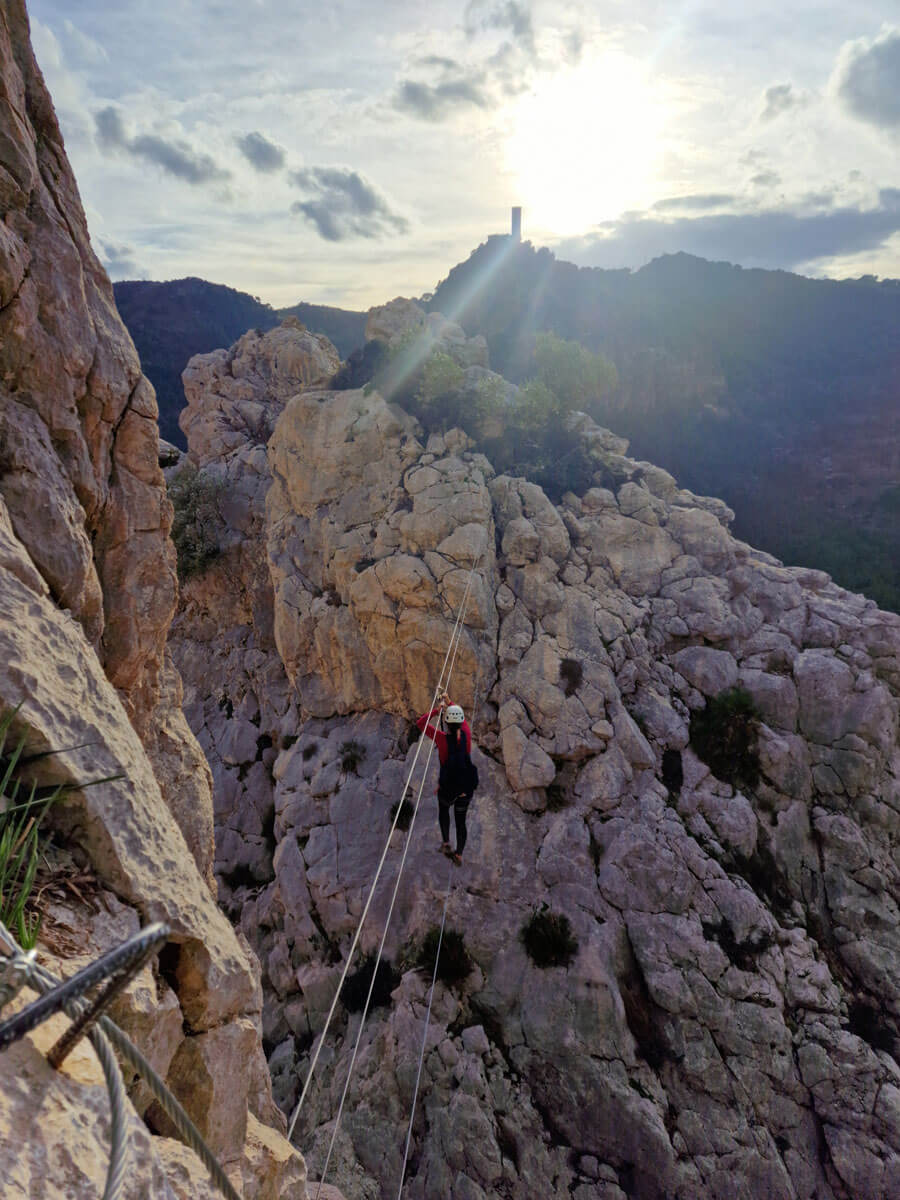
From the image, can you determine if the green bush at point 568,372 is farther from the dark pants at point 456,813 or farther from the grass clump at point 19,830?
the grass clump at point 19,830

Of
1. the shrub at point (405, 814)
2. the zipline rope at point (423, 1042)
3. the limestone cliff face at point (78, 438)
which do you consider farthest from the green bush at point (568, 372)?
the limestone cliff face at point (78, 438)

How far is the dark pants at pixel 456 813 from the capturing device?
11041mm

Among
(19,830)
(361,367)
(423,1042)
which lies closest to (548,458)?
(361,367)

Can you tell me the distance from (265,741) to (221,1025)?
1546cm

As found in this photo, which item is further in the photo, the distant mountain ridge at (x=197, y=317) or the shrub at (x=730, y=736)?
the distant mountain ridge at (x=197, y=317)

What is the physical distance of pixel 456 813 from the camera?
37.9 feet

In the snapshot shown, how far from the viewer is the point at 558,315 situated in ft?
208

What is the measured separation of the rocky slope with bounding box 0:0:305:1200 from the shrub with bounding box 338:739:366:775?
816 cm

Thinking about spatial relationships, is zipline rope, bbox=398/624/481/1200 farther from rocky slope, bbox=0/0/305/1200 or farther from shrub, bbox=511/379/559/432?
shrub, bbox=511/379/559/432


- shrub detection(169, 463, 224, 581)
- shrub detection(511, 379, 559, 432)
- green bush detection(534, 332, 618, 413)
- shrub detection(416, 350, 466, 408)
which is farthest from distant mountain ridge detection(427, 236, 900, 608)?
shrub detection(169, 463, 224, 581)

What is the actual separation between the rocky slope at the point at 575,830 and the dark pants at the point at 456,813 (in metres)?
0.81

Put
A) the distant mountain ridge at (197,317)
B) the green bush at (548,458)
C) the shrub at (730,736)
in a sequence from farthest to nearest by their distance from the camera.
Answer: the distant mountain ridge at (197,317)
the green bush at (548,458)
the shrub at (730,736)

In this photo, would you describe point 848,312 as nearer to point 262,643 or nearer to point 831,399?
point 831,399

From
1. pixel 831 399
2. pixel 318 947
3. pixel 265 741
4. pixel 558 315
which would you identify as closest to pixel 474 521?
pixel 265 741
